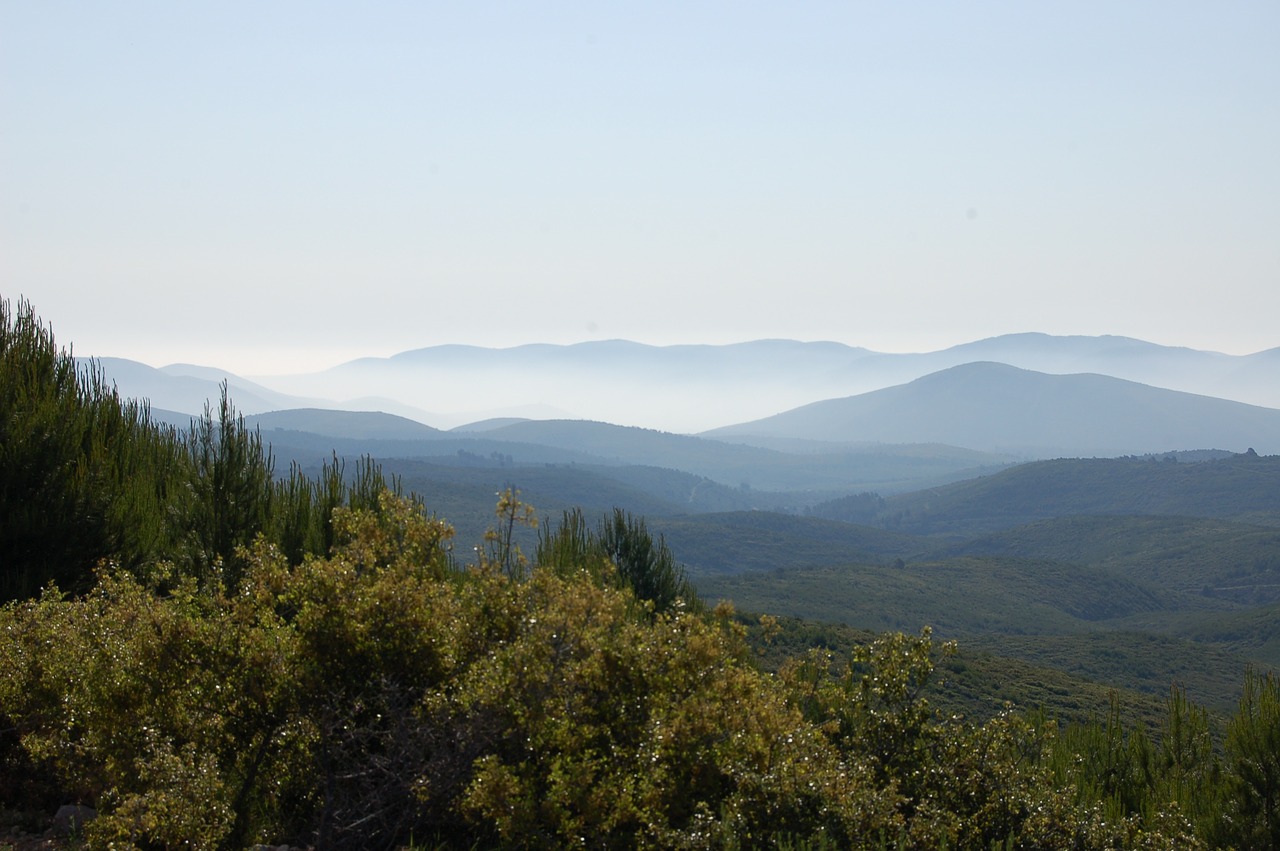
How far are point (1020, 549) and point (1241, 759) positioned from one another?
183941 mm

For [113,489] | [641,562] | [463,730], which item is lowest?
[641,562]

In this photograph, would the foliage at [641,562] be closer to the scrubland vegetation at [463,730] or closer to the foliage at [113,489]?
the foliage at [113,489]

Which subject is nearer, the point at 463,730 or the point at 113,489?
the point at 463,730

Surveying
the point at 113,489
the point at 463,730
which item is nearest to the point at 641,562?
the point at 113,489

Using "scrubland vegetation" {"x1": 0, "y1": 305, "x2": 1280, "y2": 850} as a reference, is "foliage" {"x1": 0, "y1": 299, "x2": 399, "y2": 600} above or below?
above

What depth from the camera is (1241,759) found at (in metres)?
9.85

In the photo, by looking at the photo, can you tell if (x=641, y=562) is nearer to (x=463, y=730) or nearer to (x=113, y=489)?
(x=113, y=489)

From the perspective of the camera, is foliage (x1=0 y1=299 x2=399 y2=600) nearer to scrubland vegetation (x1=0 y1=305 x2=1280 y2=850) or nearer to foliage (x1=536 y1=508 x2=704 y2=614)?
scrubland vegetation (x1=0 y1=305 x2=1280 y2=850)

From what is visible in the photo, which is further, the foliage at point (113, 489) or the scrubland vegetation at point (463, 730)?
the foliage at point (113, 489)

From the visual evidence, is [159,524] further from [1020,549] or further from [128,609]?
[1020,549]

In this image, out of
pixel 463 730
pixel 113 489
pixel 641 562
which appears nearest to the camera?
pixel 463 730

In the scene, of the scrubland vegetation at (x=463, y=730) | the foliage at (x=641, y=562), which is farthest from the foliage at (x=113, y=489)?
the foliage at (x=641, y=562)

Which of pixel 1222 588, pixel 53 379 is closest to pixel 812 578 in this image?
pixel 1222 588

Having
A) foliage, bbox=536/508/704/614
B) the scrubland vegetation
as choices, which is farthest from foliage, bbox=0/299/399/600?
foliage, bbox=536/508/704/614
